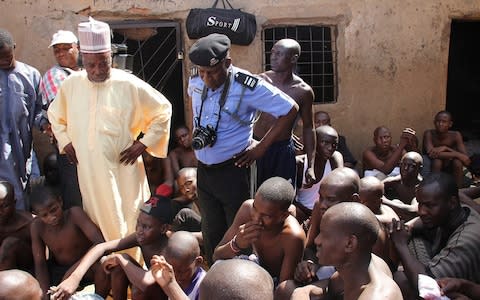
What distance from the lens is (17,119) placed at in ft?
15.3

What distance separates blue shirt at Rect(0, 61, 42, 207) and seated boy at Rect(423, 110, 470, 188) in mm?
4283

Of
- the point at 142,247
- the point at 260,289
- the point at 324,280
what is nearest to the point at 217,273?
the point at 260,289

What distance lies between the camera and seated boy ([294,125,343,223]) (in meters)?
4.70

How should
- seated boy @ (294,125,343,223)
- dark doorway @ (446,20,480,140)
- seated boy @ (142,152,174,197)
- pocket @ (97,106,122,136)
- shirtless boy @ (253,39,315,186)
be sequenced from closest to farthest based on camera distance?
pocket @ (97,106,122,136) < shirtless boy @ (253,39,315,186) < seated boy @ (294,125,343,223) < seated boy @ (142,152,174,197) < dark doorway @ (446,20,480,140)

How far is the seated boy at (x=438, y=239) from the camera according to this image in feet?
10.2

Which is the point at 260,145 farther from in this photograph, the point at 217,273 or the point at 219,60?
the point at 217,273

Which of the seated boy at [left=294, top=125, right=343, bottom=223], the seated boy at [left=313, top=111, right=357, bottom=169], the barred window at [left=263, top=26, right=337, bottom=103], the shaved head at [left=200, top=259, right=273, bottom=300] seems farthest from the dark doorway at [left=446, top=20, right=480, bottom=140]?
the shaved head at [left=200, top=259, right=273, bottom=300]

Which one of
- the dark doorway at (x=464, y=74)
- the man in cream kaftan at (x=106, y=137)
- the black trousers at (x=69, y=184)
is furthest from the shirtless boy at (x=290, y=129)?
the dark doorway at (x=464, y=74)

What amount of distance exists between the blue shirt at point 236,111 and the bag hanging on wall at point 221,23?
2.50m

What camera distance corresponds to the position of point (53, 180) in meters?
5.34

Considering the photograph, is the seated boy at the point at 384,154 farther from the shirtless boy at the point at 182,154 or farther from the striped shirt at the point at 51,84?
the striped shirt at the point at 51,84

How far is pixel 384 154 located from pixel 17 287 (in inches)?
183

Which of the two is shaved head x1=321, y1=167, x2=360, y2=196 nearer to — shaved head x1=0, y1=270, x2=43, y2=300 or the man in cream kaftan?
the man in cream kaftan

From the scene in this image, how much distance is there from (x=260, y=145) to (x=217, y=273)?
169 centimetres
